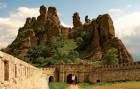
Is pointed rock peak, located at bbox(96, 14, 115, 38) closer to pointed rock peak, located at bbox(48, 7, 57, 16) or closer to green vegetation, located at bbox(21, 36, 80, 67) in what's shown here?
green vegetation, located at bbox(21, 36, 80, 67)

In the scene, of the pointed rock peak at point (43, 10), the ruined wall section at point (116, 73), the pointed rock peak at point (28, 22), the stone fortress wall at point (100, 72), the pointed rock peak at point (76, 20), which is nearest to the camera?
the ruined wall section at point (116, 73)

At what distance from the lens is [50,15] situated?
119 m

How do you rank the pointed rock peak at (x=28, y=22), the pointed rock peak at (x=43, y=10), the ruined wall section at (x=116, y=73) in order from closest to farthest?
1. the ruined wall section at (x=116, y=73)
2. the pointed rock peak at (x=43, y=10)
3. the pointed rock peak at (x=28, y=22)

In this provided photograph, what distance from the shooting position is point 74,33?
117875 mm

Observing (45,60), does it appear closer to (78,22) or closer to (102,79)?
(102,79)

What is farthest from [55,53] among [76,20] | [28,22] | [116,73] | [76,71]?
[76,20]

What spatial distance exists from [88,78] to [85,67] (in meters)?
2.26

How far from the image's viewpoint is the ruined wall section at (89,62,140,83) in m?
70.3

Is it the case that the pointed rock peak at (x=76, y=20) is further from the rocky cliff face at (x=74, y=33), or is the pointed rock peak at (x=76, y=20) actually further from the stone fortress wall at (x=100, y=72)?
the stone fortress wall at (x=100, y=72)

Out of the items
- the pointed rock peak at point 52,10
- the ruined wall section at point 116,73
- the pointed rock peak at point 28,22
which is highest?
the pointed rock peak at point 52,10

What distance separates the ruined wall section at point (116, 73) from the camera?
70.3m

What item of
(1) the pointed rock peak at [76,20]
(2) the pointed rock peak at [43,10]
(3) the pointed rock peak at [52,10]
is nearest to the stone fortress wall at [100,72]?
(2) the pointed rock peak at [43,10]

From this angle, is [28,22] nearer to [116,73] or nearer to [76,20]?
[76,20]

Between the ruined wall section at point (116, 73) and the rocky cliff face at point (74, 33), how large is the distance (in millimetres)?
21074
